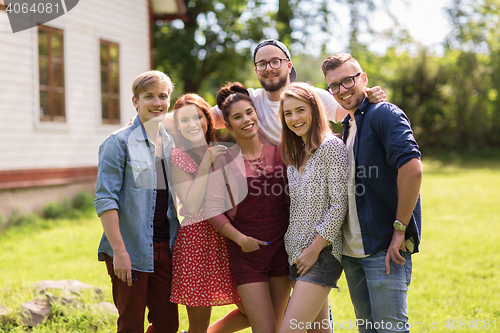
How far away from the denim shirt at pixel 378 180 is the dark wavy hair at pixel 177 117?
1153mm

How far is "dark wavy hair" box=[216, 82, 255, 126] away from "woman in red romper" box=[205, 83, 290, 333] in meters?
0.06

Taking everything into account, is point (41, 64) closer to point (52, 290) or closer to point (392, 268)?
point (52, 290)

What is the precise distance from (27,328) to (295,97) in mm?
3203

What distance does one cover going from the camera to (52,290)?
4.33 meters

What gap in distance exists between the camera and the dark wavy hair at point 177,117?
3178mm

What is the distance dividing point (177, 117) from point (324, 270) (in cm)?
152

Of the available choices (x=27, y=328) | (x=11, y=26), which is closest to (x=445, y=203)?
(x=27, y=328)

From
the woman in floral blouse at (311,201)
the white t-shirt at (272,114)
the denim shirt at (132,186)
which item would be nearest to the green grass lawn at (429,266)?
the denim shirt at (132,186)

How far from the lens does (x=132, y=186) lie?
115 inches

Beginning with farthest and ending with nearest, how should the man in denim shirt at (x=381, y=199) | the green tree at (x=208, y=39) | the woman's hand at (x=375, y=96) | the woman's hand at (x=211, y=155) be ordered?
the green tree at (x=208, y=39) < the woman's hand at (x=211, y=155) < the woman's hand at (x=375, y=96) < the man in denim shirt at (x=381, y=199)

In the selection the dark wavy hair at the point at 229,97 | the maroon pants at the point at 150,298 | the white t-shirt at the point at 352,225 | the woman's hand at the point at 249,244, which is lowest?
the maroon pants at the point at 150,298

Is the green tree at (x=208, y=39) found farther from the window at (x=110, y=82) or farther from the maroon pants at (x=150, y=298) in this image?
the maroon pants at (x=150, y=298)

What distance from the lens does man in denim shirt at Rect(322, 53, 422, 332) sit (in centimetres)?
242

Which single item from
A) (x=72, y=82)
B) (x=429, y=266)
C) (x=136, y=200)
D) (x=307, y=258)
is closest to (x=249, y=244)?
(x=307, y=258)
